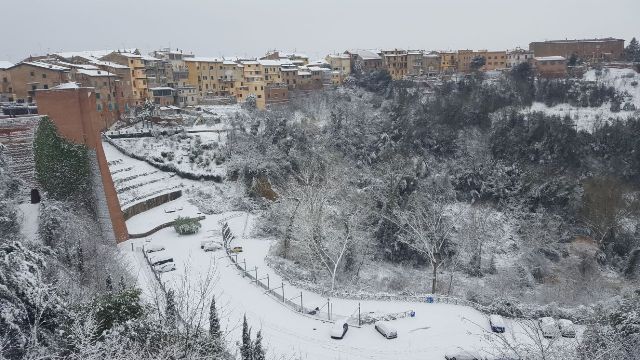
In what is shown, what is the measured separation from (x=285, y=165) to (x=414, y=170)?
14412mm

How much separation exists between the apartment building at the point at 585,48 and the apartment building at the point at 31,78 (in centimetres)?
8099

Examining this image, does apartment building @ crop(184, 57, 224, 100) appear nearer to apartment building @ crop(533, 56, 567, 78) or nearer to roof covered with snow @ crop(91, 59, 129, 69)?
roof covered with snow @ crop(91, 59, 129, 69)

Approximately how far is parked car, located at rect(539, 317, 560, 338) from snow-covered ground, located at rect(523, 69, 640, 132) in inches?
1799

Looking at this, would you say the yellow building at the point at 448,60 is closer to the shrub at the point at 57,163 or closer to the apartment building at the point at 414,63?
the apartment building at the point at 414,63

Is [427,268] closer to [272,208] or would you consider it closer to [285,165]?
[272,208]

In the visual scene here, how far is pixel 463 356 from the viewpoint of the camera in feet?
57.1

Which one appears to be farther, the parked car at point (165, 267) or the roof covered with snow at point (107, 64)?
the roof covered with snow at point (107, 64)

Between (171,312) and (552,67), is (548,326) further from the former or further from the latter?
(552,67)

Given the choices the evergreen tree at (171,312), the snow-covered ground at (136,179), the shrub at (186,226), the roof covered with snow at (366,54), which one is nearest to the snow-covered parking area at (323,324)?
the evergreen tree at (171,312)

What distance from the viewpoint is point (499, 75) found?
75062mm

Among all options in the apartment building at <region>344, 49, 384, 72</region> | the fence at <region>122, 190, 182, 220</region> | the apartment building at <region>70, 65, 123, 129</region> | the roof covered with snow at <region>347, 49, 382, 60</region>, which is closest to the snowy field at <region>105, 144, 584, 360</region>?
the fence at <region>122, 190, 182, 220</region>

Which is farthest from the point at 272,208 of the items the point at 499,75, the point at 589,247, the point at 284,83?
the point at 499,75

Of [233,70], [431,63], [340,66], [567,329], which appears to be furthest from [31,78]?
[431,63]

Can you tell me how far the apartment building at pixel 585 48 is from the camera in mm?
84750
